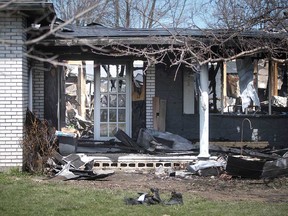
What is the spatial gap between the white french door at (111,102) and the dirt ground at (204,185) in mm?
3144

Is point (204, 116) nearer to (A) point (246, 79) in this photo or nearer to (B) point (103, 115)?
(A) point (246, 79)

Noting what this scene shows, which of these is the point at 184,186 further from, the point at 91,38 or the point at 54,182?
the point at 91,38

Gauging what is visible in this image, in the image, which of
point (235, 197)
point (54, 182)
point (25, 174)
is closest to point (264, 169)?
point (235, 197)

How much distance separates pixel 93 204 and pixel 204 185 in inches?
116

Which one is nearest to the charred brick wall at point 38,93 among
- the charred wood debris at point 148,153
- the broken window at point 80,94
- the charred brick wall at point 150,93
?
the charred wood debris at point 148,153

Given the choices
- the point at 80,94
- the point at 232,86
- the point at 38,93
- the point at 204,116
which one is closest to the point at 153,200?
the point at 204,116

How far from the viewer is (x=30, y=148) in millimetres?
11273

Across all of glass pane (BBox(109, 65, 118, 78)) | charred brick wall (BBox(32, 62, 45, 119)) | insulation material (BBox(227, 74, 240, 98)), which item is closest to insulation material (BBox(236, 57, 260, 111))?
glass pane (BBox(109, 65, 118, 78))

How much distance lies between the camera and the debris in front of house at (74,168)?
1114 centimetres

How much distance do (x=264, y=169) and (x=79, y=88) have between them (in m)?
15.9

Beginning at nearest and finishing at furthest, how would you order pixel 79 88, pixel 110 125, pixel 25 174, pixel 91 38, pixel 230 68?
pixel 25 174 < pixel 91 38 < pixel 110 125 < pixel 230 68 < pixel 79 88

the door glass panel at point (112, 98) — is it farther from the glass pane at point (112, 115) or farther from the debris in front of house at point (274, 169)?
the debris in front of house at point (274, 169)

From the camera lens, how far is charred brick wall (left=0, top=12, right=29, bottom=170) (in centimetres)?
1119

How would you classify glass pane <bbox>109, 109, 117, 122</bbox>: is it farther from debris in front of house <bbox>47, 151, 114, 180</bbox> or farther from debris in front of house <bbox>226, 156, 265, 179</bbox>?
debris in front of house <bbox>226, 156, 265, 179</bbox>
